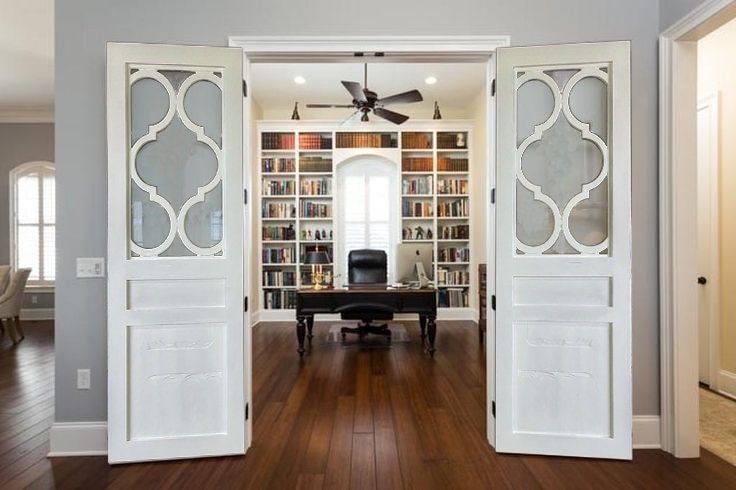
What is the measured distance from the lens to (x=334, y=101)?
6898 millimetres

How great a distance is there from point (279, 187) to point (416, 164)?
7.56 feet

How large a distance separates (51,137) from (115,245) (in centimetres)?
662

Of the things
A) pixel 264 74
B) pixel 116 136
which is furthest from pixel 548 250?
pixel 264 74

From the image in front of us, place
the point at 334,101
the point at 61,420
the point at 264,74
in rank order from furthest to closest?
the point at 334,101, the point at 264,74, the point at 61,420

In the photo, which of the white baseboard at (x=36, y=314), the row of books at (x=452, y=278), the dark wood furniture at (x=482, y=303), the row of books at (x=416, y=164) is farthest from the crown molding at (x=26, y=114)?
the dark wood furniture at (x=482, y=303)

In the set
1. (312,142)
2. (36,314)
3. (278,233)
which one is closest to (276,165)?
(312,142)

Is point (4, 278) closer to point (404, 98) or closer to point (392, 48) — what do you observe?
point (404, 98)

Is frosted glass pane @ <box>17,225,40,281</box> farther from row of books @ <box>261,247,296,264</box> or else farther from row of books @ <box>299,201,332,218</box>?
row of books @ <box>299,201,332,218</box>

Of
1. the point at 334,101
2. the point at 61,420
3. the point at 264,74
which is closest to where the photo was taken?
the point at 61,420

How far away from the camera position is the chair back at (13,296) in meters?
5.48

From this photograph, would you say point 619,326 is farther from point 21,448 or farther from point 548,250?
point 21,448

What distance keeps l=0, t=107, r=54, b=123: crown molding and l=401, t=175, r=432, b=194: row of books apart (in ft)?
20.1

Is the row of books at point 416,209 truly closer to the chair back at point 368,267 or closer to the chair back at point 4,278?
the chair back at point 368,267

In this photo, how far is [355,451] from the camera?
8.25ft
